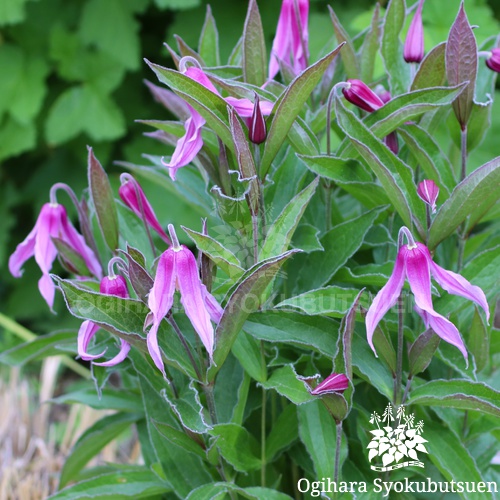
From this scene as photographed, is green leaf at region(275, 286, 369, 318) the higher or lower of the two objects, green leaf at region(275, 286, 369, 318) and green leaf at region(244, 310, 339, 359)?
the higher

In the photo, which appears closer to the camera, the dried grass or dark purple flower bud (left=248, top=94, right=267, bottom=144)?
dark purple flower bud (left=248, top=94, right=267, bottom=144)

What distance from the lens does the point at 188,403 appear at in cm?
73

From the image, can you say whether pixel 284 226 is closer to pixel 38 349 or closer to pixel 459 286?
pixel 459 286

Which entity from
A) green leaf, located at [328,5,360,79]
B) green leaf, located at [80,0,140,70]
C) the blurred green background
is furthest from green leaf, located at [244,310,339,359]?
green leaf, located at [80,0,140,70]

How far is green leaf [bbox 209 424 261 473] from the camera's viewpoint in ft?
2.41

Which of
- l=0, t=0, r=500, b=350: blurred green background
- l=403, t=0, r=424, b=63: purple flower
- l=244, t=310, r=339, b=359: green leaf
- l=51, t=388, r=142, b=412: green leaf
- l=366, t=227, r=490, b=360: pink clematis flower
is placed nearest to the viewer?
l=366, t=227, r=490, b=360: pink clematis flower

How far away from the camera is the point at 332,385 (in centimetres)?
63

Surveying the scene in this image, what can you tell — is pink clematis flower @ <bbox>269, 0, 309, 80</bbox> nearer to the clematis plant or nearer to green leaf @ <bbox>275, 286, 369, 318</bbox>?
the clematis plant

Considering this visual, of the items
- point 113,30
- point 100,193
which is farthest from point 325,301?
point 113,30

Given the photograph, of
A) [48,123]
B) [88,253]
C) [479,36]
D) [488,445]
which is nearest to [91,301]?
[88,253]

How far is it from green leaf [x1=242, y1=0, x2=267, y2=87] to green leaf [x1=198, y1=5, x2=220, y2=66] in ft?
0.51

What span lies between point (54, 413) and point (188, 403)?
1.72 meters

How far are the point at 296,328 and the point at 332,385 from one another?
10 cm

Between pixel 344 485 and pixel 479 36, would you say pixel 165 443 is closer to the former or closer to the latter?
pixel 344 485
